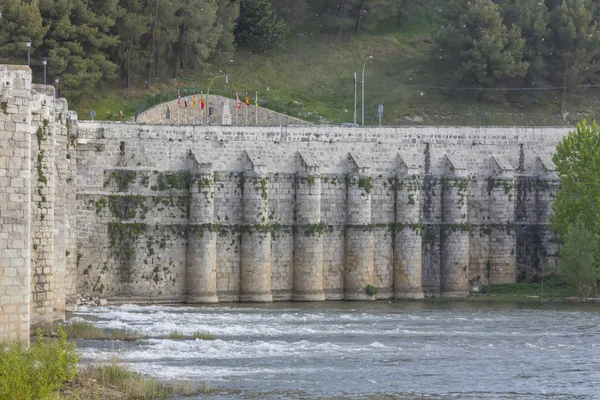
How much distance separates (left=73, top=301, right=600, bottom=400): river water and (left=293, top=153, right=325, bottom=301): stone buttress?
3138mm

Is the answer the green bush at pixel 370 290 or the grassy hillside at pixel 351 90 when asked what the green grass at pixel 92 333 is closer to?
the green bush at pixel 370 290

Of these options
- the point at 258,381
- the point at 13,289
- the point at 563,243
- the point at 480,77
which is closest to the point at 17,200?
the point at 13,289

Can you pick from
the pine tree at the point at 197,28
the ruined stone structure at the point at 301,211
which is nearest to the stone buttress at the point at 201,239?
the ruined stone structure at the point at 301,211

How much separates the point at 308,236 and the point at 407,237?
19.7ft

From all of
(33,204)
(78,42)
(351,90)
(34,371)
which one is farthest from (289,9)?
(34,371)

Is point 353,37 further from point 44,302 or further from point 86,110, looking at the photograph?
point 44,302

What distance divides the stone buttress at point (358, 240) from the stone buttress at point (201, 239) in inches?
307

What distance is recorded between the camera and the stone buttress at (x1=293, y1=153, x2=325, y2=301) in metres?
76.4

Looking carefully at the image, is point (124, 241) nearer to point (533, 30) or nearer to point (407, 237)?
point (407, 237)

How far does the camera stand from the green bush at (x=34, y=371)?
3481 centimetres

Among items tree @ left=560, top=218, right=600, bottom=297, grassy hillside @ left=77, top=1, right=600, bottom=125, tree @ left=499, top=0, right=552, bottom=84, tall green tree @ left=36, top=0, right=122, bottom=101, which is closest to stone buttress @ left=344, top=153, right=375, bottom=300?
tree @ left=560, top=218, right=600, bottom=297

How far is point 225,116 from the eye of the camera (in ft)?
314

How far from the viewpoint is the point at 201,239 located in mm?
74438

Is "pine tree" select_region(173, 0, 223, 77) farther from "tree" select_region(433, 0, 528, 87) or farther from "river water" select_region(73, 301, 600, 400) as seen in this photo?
"river water" select_region(73, 301, 600, 400)
